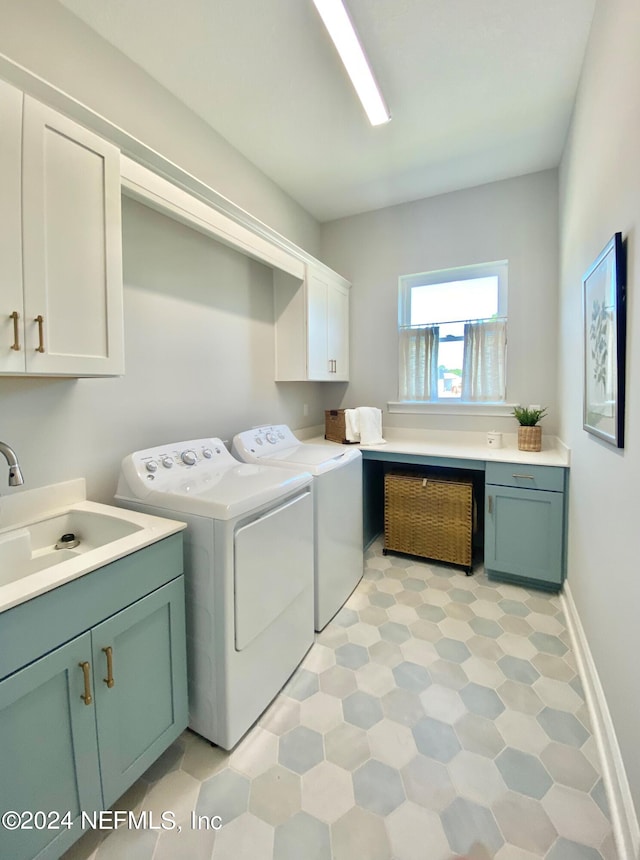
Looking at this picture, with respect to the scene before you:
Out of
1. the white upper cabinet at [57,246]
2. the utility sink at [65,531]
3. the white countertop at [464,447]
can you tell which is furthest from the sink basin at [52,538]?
the white countertop at [464,447]

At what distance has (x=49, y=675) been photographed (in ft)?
3.07

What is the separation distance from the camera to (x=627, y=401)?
3.90 ft

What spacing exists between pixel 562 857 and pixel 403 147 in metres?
3.29

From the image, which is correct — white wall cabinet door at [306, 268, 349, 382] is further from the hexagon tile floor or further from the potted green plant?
the hexagon tile floor

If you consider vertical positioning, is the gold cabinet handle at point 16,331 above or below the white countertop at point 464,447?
above

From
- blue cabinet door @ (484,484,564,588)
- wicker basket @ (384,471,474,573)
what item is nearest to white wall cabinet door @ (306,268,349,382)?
wicker basket @ (384,471,474,573)

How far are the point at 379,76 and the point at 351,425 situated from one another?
203 centimetres

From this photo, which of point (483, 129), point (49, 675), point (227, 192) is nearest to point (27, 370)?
point (49, 675)

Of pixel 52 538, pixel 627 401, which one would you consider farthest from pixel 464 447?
pixel 52 538

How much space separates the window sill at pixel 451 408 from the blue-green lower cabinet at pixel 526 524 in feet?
2.18

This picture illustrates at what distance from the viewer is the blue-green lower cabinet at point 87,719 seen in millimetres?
883

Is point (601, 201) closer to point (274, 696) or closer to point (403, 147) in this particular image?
point (403, 147)

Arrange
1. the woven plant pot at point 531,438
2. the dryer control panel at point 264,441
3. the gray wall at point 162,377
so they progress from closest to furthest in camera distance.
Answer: the gray wall at point 162,377, the dryer control panel at point 264,441, the woven plant pot at point 531,438

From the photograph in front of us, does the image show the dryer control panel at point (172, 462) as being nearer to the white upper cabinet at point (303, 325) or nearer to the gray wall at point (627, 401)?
the white upper cabinet at point (303, 325)
